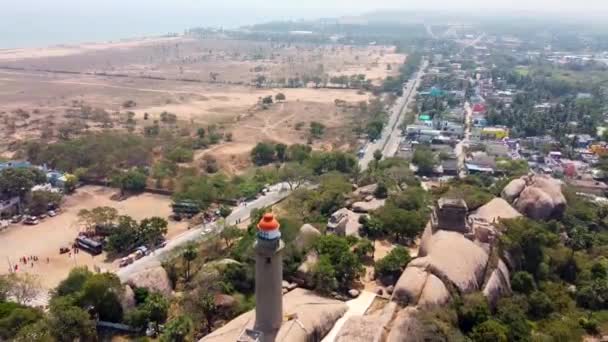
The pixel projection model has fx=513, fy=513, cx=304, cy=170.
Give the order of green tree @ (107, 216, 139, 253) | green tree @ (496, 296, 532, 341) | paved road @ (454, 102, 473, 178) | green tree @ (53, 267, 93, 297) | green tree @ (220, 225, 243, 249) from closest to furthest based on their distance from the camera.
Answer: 1. green tree @ (496, 296, 532, 341)
2. green tree @ (53, 267, 93, 297)
3. green tree @ (220, 225, 243, 249)
4. green tree @ (107, 216, 139, 253)
5. paved road @ (454, 102, 473, 178)

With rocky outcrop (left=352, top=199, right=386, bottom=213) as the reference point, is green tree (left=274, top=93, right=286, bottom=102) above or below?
above

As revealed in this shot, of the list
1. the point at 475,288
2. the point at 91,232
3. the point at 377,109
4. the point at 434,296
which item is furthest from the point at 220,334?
the point at 377,109

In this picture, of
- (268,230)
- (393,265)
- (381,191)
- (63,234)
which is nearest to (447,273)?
(393,265)

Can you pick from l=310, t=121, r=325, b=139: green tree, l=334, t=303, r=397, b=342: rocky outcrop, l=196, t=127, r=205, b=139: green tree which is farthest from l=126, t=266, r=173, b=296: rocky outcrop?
l=310, t=121, r=325, b=139: green tree

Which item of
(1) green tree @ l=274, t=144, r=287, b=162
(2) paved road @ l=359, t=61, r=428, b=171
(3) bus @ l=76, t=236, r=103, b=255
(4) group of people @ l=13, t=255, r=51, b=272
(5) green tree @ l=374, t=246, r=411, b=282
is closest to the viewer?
(5) green tree @ l=374, t=246, r=411, b=282

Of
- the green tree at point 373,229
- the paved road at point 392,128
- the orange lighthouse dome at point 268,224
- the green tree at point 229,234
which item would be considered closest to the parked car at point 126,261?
the green tree at point 229,234

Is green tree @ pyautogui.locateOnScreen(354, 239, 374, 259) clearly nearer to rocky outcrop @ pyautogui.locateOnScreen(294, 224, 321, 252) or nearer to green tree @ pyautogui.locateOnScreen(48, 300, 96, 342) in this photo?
rocky outcrop @ pyautogui.locateOnScreen(294, 224, 321, 252)

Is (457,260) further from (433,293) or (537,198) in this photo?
(537,198)
